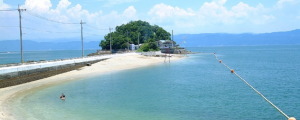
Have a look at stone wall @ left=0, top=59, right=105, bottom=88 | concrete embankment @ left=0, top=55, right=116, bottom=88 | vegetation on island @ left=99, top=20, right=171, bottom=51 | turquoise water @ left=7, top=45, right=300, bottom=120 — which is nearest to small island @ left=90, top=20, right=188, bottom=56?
vegetation on island @ left=99, top=20, right=171, bottom=51

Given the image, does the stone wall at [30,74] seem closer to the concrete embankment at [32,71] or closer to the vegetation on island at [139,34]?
the concrete embankment at [32,71]

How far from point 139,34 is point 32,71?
10578 centimetres

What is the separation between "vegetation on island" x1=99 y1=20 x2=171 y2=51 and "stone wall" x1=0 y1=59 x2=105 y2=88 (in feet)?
237

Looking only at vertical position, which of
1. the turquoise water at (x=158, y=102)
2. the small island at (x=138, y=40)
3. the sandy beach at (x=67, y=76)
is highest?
the small island at (x=138, y=40)

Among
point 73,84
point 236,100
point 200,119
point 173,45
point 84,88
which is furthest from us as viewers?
point 173,45

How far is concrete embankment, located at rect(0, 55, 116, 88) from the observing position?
147ft

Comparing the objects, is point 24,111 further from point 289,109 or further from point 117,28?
point 117,28

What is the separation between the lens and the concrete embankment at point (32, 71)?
4472 centimetres

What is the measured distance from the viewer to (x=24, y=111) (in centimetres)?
2755

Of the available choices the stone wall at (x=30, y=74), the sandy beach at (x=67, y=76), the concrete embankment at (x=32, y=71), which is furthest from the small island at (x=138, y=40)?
the stone wall at (x=30, y=74)

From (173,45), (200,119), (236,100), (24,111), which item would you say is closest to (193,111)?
(200,119)

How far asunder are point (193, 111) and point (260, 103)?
297 inches

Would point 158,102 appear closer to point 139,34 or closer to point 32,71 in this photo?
point 32,71

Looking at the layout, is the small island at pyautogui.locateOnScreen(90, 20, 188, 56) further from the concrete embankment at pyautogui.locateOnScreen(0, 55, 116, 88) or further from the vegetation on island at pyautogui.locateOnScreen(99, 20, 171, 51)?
the concrete embankment at pyautogui.locateOnScreen(0, 55, 116, 88)
